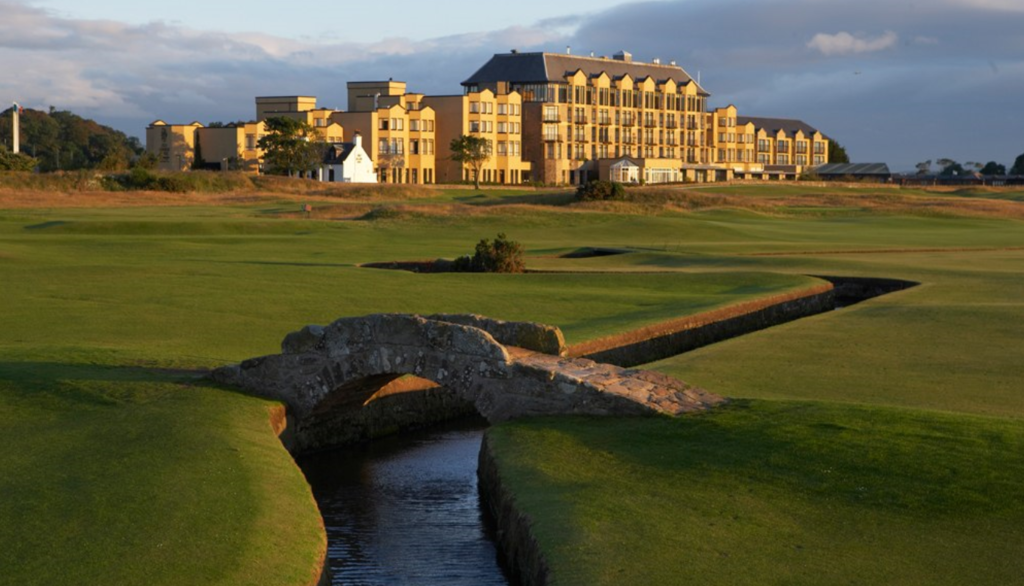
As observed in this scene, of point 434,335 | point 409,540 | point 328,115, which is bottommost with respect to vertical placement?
point 409,540

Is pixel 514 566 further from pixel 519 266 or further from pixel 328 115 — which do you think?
pixel 328 115

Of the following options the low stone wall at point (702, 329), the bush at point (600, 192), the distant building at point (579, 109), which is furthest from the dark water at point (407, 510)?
the distant building at point (579, 109)

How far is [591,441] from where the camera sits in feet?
54.2

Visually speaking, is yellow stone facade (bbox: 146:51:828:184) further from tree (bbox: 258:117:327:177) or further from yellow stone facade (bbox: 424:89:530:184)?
tree (bbox: 258:117:327:177)

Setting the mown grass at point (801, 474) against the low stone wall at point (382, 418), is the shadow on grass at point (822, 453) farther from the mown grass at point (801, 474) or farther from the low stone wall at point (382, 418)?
the low stone wall at point (382, 418)

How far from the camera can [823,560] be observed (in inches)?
474

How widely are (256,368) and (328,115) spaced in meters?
145

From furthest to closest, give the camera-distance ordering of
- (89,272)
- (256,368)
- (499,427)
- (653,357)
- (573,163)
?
(573,163), (89,272), (653,357), (256,368), (499,427)

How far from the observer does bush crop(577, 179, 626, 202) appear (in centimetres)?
8456

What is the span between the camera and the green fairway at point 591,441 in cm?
1223

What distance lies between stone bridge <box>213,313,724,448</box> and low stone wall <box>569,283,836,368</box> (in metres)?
6.97

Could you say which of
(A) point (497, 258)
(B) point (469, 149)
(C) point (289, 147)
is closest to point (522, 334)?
(A) point (497, 258)

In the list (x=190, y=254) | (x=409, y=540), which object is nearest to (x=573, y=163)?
Answer: (x=190, y=254)

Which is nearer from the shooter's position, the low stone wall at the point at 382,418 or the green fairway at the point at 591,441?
the green fairway at the point at 591,441
